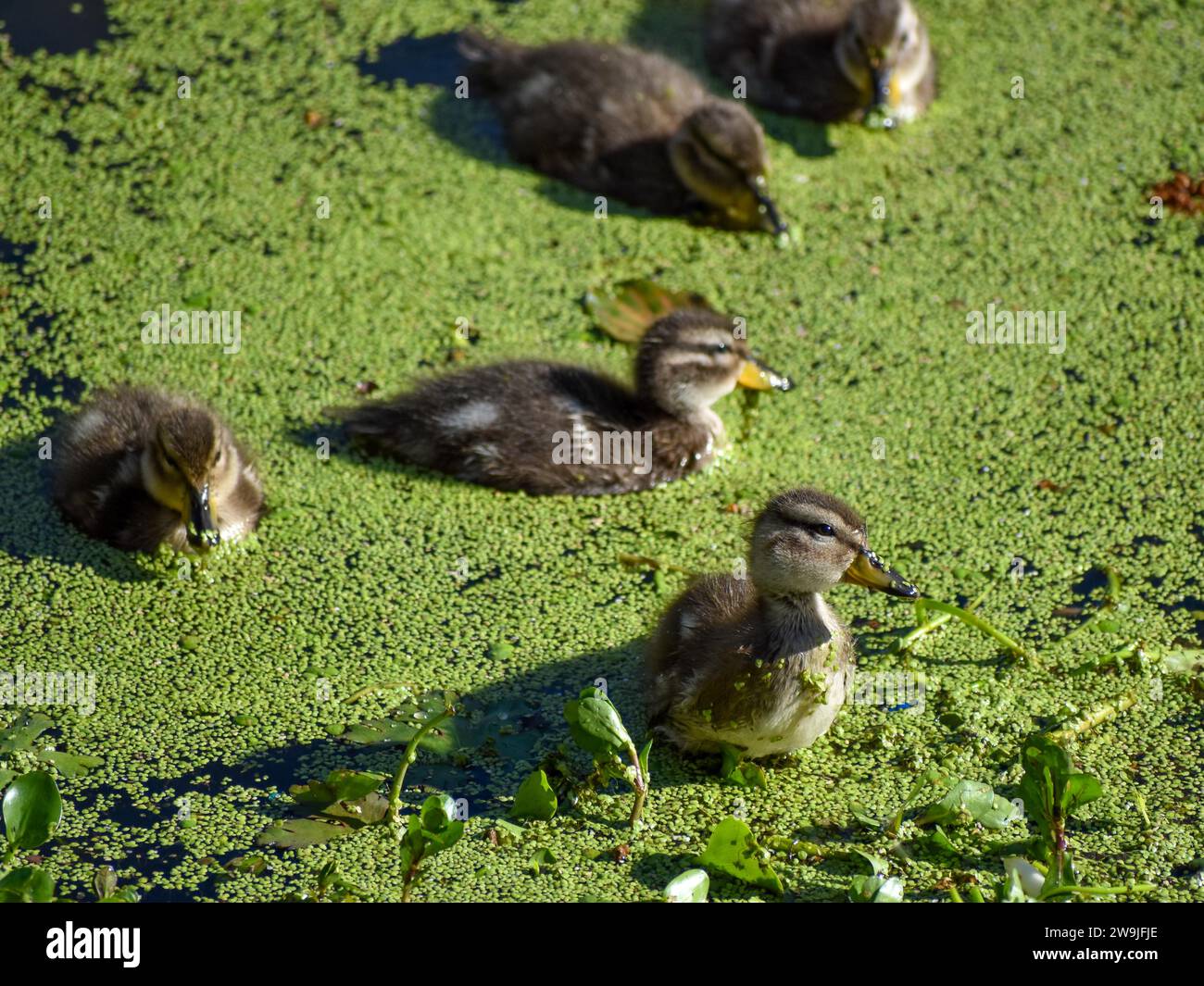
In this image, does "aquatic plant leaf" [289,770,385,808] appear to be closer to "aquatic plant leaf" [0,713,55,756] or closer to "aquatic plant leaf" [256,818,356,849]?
"aquatic plant leaf" [256,818,356,849]

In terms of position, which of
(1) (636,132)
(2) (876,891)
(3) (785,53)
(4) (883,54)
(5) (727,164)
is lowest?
(2) (876,891)

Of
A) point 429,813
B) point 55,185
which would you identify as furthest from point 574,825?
point 55,185

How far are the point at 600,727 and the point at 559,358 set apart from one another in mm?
1997

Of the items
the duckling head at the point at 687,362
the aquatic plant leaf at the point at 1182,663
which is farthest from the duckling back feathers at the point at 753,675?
the duckling head at the point at 687,362

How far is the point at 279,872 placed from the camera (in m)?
3.96

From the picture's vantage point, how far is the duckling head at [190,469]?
488 centimetres

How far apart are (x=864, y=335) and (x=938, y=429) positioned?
1.88 ft

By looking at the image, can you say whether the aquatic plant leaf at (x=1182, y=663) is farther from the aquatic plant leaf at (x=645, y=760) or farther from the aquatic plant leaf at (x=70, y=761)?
the aquatic plant leaf at (x=70, y=761)

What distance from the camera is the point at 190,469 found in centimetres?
487

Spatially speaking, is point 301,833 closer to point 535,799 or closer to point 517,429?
point 535,799

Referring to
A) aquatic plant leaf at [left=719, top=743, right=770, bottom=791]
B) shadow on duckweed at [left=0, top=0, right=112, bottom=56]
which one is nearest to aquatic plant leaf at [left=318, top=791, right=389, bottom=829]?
aquatic plant leaf at [left=719, top=743, right=770, bottom=791]

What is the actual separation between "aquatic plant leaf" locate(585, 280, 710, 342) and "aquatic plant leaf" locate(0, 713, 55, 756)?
2.51 metres

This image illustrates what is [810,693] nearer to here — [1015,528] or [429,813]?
[429,813]

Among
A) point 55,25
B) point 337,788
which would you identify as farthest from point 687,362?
point 55,25
